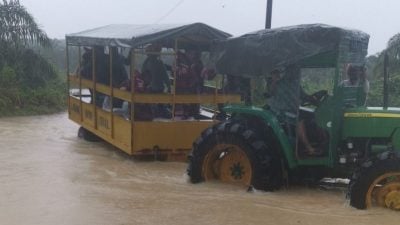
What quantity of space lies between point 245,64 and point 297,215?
2.01 metres

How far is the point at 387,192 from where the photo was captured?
6.44 meters

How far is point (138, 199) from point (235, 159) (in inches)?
54.5

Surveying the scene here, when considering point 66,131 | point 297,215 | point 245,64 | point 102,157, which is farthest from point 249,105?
point 66,131

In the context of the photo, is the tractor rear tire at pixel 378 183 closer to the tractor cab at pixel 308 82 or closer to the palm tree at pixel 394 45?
the tractor cab at pixel 308 82

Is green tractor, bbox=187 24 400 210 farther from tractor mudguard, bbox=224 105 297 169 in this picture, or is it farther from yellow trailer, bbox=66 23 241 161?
yellow trailer, bbox=66 23 241 161

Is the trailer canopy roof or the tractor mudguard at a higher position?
the trailer canopy roof

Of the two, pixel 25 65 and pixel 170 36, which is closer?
pixel 170 36

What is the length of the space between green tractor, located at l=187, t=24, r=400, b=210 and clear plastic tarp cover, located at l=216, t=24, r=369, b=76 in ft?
0.04

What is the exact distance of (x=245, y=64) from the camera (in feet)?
24.2

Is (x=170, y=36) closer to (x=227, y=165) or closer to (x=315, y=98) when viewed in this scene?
(x=227, y=165)

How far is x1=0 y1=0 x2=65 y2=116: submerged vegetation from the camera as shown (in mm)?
17438

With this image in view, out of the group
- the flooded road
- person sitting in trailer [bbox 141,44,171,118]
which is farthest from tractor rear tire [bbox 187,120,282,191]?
person sitting in trailer [bbox 141,44,171,118]

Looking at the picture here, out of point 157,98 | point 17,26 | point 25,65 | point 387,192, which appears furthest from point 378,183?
point 17,26

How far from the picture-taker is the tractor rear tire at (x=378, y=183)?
6309mm
